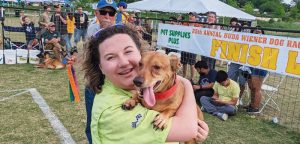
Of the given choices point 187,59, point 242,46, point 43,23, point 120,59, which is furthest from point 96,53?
point 43,23

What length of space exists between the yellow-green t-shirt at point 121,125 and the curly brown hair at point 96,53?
276mm

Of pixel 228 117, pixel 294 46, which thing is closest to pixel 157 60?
pixel 294 46

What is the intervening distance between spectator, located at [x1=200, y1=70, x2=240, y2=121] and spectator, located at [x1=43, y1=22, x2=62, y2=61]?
560 cm

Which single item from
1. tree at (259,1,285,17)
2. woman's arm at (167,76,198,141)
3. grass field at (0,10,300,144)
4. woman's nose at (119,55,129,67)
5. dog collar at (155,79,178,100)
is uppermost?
tree at (259,1,285,17)

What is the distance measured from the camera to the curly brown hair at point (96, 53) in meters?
1.68

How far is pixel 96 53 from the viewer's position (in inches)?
68.8

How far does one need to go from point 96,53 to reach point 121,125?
0.47 m

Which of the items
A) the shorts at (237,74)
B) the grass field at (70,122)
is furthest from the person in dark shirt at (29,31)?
the shorts at (237,74)

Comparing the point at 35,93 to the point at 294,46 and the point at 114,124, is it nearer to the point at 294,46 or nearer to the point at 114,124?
the point at 294,46

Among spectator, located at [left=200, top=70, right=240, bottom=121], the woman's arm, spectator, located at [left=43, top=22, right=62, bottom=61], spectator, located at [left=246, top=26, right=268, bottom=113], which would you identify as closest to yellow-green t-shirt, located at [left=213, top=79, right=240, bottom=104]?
spectator, located at [left=200, top=70, right=240, bottom=121]

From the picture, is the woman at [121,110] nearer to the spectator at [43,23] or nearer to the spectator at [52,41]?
the spectator at [52,41]

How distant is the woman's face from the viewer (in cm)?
155

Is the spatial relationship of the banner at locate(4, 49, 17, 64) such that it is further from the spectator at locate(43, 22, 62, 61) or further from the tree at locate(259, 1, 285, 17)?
the tree at locate(259, 1, 285, 17)

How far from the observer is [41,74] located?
30.9ft
